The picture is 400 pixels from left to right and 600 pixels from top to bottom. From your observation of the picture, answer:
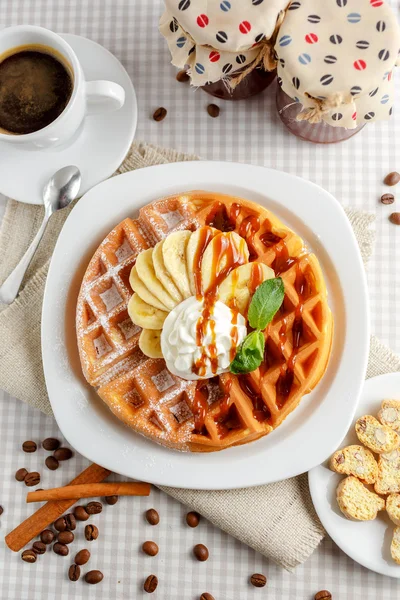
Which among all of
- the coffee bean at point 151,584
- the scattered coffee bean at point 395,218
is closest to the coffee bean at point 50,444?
the coffee bean at point 151,584

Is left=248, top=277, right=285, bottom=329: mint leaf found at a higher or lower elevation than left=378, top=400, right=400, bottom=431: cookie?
higher

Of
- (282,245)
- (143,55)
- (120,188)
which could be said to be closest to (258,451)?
(282,245)

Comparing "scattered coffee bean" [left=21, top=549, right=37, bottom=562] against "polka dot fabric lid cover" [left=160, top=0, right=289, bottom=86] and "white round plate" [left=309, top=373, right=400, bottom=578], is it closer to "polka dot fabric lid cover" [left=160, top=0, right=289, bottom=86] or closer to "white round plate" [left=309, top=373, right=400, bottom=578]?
"white round plate" [left=309, top=373, right=400, bottom=578]

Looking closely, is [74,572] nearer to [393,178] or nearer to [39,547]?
[39,547]

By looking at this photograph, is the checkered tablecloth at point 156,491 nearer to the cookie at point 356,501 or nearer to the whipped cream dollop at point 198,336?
the cookie at point 356,501

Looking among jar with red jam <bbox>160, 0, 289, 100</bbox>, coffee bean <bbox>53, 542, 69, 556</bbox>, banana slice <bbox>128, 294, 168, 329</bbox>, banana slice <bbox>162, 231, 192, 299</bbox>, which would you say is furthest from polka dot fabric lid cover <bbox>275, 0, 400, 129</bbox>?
coffee bean <bbox>53, 542, 69, 556</bbox>

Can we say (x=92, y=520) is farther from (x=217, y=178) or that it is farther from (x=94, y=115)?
(x=94, y=115)

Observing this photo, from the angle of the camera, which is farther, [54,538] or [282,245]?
[54,538]
